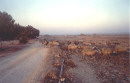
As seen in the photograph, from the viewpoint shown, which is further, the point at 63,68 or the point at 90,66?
the point at 90,66

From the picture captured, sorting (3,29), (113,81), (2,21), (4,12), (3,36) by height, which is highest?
(4,12)

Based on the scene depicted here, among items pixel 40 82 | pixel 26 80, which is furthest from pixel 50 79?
pixel 26 80

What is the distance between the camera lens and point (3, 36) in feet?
70.8

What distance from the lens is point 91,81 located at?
750 centimetres

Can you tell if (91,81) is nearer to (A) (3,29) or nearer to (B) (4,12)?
(A) (3,29)

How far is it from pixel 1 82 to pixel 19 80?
1004mm

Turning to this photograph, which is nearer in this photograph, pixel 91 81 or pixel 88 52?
pixel 91 81

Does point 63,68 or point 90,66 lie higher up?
point 63,68

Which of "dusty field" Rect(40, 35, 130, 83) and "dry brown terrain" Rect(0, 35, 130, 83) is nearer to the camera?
"dry brown terrain" Rect(0, 35, 130, 83)

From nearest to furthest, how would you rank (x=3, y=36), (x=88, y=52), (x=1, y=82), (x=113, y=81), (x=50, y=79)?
(x=1, y=82) → (x=50, y=79) → (x=113, y=81) → (x=88, y=52) → (x=3, y=36)

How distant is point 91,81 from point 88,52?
10.7 m

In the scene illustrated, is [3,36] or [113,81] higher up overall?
[3,36]

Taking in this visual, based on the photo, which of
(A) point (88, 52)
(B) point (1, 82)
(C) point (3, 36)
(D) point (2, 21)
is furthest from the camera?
(C) point (3, 36)

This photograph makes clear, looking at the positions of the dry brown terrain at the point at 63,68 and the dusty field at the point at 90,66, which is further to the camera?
the dusty field at the point at 90,66
